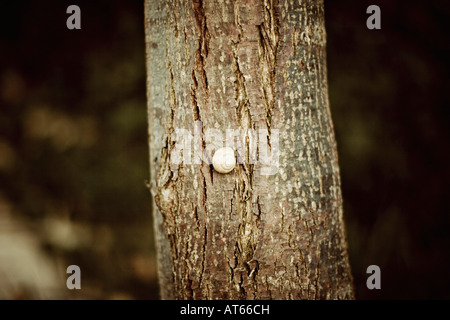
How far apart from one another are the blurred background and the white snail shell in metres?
0.90

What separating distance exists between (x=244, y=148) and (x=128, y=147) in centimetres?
118

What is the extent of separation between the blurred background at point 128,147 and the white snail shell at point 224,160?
901 millimetres

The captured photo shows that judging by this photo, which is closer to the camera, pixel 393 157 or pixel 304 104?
pixel 304 104

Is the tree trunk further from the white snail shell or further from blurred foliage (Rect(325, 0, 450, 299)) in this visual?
blurred foliage (Rect(325, 0, 450, 299))

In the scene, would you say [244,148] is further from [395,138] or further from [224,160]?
[395,138]

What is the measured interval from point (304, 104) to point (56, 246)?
1.68 m

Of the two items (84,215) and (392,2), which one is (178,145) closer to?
(84,215)

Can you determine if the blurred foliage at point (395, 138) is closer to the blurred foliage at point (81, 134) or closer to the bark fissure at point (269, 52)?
the bark fissure at point (269, 52)

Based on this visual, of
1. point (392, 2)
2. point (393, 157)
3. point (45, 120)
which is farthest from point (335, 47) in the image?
point (45, 120)

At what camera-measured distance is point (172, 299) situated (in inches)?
43.8

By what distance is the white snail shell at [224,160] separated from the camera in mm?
962

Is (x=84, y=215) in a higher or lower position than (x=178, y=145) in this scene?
lower

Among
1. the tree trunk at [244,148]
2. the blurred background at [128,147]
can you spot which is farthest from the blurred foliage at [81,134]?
the tree trunk at [244,148]

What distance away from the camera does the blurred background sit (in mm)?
1805
